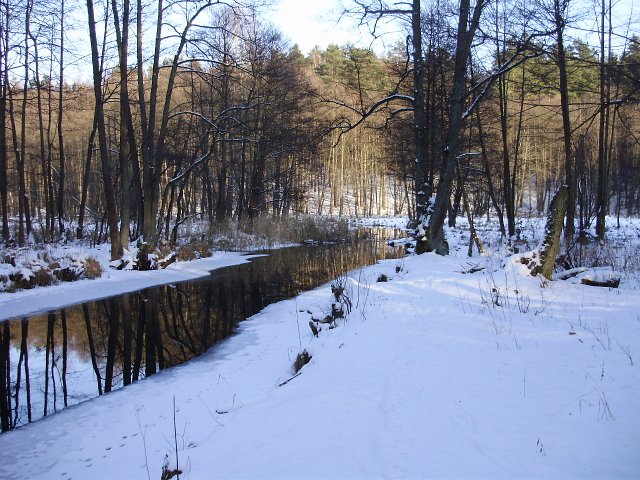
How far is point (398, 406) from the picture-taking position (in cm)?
298

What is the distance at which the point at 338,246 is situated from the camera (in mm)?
22234

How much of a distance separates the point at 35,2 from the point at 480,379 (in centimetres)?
1256

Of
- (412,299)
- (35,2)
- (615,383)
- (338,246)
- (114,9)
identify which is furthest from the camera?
(338,246)

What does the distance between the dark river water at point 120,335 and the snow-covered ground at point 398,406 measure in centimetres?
60

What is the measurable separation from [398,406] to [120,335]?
5.64 meters

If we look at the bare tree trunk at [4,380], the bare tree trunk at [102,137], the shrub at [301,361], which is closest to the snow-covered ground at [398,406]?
the shrub at [301,361]

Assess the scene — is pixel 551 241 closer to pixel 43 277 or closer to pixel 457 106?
pixel 457 106

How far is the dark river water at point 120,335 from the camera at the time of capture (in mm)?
5008

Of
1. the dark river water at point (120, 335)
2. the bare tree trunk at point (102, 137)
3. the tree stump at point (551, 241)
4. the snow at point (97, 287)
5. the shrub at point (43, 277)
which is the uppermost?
the bare tree trunk at point (102, 137)

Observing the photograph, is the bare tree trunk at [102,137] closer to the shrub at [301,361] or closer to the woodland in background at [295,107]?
the woodland in background at [295,107]

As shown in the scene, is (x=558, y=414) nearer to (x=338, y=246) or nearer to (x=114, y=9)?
(x=114, y=9)

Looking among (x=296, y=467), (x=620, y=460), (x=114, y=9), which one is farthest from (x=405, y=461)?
(x=114, y=9)

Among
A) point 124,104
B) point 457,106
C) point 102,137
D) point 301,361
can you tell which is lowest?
point 301,361

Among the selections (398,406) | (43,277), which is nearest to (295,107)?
(43,277)
